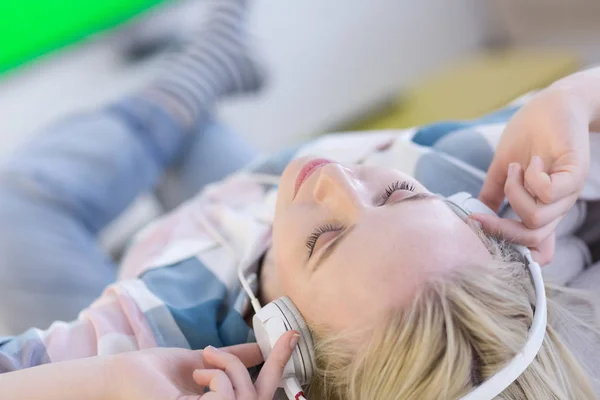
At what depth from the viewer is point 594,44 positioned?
2197 millimetres

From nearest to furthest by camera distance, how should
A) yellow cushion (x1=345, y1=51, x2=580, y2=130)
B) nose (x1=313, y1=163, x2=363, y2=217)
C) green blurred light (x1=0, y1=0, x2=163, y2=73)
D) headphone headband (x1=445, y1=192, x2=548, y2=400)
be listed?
headphone headband (x1=445, y1=192, x2=548, y2=400) → nose (x1=313, y1=163, x2=363, y2=217) → green blurred light (x1=0, y1=0, x2=163, y2=73) → yellow cushion (x1=345, y1=51, x2=580, y2=130)

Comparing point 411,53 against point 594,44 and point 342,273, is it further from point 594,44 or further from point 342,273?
point 342,273

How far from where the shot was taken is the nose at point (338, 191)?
67cm

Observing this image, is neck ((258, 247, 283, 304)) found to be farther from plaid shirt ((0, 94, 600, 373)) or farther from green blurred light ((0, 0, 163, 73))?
green blurred light ((0, 0, 163, 73))

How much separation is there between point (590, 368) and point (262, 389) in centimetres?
37

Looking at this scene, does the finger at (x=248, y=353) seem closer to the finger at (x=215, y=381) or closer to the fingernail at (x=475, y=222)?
the finger at (x=215, y=381)

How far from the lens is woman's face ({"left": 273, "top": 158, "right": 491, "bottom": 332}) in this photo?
628mm

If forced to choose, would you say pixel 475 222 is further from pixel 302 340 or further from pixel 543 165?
pixel 302 340

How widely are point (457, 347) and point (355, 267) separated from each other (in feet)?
0.40

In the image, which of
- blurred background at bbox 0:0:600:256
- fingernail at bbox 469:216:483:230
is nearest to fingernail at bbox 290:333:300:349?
fingernail at bbox 469:216:483:230

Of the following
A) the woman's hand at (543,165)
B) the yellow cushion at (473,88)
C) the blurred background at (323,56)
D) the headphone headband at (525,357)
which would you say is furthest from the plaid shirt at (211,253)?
the yellow cushion at (473,88)

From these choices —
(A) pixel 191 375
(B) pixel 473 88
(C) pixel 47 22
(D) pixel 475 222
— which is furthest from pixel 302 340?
(B) pixel 473 88

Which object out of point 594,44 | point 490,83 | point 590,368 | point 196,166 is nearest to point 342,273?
point 590,368

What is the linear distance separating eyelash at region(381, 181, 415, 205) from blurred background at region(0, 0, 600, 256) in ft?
3.23
